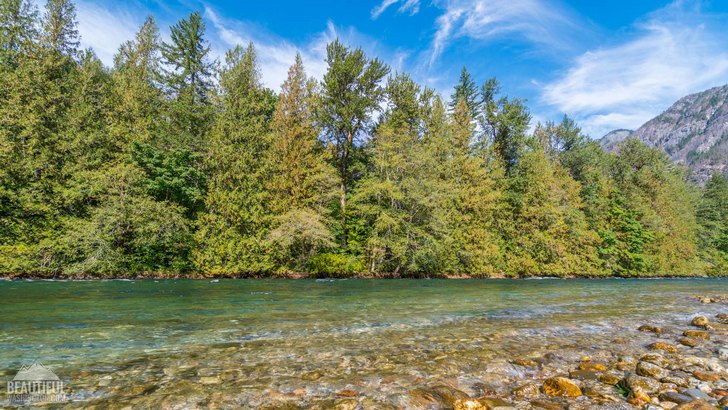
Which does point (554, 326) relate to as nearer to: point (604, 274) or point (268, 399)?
point (268, 399)

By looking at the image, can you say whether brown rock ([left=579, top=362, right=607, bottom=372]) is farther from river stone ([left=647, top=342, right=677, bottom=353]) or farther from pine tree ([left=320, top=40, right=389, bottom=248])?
pine tree ([left=320, top=40, right=389, bottom=248])

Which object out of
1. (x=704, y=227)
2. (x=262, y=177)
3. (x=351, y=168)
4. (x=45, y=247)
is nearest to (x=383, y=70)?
(x=351, y=168)

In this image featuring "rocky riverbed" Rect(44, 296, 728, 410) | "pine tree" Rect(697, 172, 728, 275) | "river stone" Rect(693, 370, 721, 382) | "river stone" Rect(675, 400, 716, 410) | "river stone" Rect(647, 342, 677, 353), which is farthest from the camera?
"pine tree" Rect(697, 172, 728, 275)

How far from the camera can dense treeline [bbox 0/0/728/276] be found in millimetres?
22875

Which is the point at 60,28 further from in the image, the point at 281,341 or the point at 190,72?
the point at 281,341

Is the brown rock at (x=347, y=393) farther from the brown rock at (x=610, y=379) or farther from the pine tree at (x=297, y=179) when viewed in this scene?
the pine tree at (x=297, y=179)

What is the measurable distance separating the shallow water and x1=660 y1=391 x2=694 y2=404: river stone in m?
1.54

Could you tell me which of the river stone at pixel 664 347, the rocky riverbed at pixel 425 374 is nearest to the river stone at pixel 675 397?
the rocky riverbed at pixel 425 374

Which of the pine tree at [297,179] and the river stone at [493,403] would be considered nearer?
the river stone at [493,403]

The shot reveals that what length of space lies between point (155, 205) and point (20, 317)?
700 inches

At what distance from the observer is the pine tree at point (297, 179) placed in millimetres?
26094

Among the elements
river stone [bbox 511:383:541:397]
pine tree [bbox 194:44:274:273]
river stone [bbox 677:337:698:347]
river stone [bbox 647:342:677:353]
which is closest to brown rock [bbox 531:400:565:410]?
river stone [bbox 511:383:541:397]

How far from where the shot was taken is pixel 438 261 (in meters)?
29.8

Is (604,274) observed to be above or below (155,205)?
below
